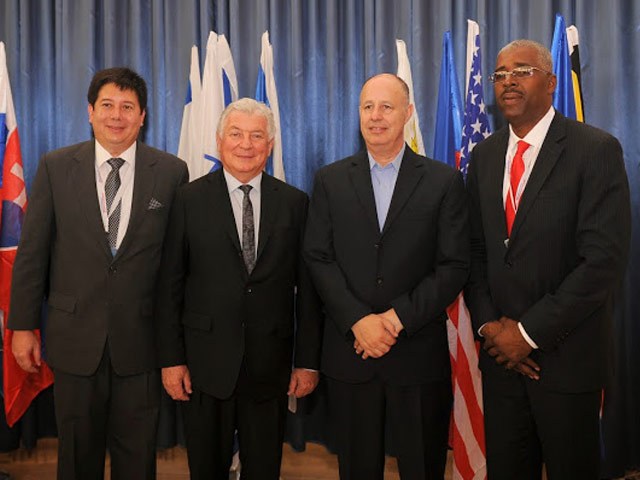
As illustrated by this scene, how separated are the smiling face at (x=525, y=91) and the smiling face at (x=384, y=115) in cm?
37

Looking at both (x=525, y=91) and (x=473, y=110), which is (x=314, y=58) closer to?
(x=473, y=110)

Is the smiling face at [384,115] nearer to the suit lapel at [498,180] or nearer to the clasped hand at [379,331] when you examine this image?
the suit lapel at [498,180]

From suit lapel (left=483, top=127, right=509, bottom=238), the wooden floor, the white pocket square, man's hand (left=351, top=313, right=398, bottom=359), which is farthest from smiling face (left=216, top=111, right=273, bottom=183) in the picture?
the wooden floor

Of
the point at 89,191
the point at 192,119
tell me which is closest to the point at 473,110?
the point at 192,119

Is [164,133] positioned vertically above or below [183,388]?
above

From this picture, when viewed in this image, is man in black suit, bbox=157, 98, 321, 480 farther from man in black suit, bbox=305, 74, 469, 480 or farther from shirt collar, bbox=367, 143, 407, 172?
shirt collar, bbox=367, 143, 407, 172

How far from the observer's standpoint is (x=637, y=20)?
3623 mm

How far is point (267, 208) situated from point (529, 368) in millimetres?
1114

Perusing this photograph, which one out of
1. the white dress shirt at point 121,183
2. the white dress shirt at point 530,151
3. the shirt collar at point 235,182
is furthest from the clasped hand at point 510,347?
the white dress shirt at point 121,183

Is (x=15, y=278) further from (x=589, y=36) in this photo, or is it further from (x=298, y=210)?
(x=589, y=36)

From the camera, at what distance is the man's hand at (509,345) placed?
2164mm

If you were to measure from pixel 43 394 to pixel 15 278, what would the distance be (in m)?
1.71

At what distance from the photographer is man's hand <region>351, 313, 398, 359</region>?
7.38 ft

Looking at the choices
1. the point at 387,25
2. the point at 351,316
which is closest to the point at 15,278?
the point at 351,316
